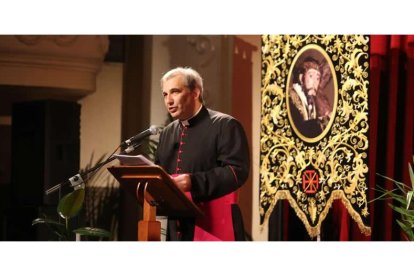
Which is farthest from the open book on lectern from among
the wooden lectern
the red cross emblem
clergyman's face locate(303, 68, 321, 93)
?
clergyman's face locate(303, 68, 321, 93)

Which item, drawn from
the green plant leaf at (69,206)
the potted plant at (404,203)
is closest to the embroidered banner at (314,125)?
the potted plant at (404,203)

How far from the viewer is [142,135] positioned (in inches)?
273

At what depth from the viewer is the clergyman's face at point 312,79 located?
711cm

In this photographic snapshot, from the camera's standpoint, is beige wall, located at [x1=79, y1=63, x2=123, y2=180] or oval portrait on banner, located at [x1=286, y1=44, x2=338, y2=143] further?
oval portrait on banner, located at [x1=286, y1=44, x2=338, y2=143]

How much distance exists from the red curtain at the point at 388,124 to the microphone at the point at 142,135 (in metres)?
1.42

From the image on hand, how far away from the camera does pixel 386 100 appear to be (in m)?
6.96

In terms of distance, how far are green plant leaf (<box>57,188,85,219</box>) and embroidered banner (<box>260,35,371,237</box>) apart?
1.33m

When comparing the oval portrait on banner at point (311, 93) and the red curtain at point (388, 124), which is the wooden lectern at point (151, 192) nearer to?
the oval portrait on banner at point (311, 93)

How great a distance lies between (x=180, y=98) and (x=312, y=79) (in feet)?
3.36

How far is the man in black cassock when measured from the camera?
6680mm

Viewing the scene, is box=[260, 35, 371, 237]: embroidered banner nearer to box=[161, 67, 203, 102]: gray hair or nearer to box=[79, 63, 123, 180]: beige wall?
box=[161, 67, 203, 102]: gray hair

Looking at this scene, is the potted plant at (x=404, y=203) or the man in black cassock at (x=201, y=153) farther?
the man in black cassock at (x=201, y=153)
